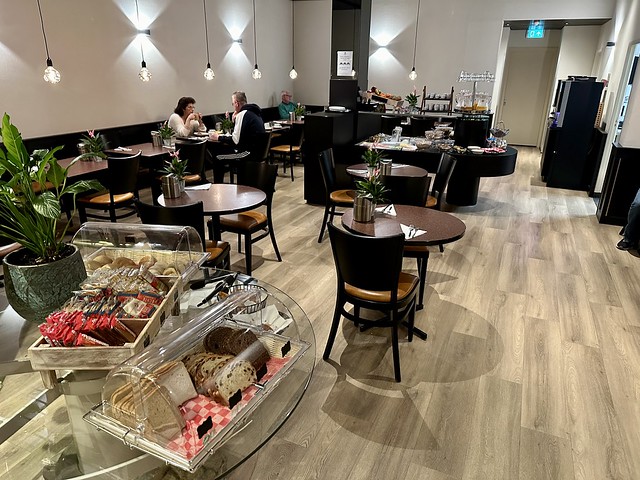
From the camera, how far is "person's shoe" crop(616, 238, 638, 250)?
4406mm

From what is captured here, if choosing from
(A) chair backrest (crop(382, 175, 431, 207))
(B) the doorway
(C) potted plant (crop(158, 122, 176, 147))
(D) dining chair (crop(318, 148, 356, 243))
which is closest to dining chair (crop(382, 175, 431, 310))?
(A) chair backrest (crop(382, 175, 431, 207))

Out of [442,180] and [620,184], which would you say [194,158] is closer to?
[442,180]

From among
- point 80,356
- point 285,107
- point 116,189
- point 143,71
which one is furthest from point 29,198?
point 285,107

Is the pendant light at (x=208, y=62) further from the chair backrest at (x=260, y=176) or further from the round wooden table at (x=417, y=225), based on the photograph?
the round wooden table at (x=417, y=225)

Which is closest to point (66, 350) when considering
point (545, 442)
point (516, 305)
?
point (545, 442)

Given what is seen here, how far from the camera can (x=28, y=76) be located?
4770 mm

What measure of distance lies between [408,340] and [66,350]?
2.14 m

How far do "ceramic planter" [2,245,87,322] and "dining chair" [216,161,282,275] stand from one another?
6.43ft

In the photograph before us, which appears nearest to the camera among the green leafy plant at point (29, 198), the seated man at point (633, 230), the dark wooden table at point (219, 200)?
the green leafy plant at point (29, 198)

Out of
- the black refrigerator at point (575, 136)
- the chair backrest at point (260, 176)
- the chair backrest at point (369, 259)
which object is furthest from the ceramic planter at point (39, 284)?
the black refrigerator at point (575, 136)

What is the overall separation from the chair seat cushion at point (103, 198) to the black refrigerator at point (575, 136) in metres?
6.17

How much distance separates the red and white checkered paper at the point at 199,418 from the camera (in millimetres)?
1025

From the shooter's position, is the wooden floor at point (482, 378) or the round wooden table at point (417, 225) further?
the round wooden table at point (417, 225)

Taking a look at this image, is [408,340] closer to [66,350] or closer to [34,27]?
[66,350]
